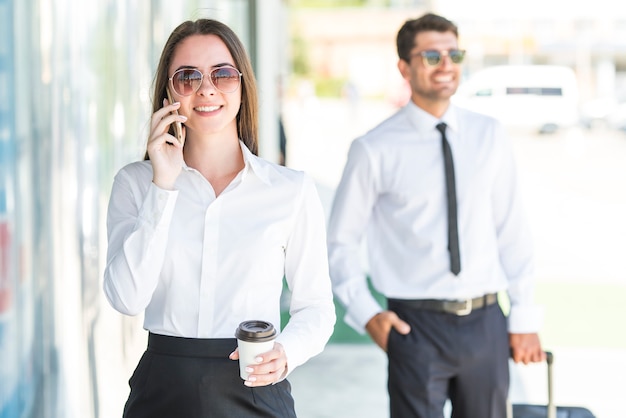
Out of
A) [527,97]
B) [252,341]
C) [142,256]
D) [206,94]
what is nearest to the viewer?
[252,341]

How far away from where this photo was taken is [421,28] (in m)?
3.11

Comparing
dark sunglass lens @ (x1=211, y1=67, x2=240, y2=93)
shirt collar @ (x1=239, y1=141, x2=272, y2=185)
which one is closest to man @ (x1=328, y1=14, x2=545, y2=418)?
shirt collar @ (x1=239, y1=141, x2=272, y2=185)

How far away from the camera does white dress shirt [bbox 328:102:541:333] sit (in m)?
2.97

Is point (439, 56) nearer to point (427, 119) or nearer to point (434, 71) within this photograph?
point (434, 71)

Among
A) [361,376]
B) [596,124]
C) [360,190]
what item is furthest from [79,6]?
[596,124]

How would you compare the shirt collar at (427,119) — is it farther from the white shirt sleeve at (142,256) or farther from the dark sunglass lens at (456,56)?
the white shirt sleeve at (142,256)

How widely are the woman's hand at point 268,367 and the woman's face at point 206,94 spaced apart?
0.51m

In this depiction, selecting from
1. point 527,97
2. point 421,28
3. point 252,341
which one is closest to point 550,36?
point 527,97

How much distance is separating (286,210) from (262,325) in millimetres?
340

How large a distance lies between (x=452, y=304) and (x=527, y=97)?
30.7 meters

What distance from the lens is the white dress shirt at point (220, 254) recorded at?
185 cm

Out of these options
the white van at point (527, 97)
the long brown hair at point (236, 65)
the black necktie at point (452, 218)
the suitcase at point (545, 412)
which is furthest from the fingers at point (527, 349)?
the white van at point (527, 97)

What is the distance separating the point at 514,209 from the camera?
3.03 metres

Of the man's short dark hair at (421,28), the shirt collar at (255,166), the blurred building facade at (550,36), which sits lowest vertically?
the shirt collar at (255,166)
